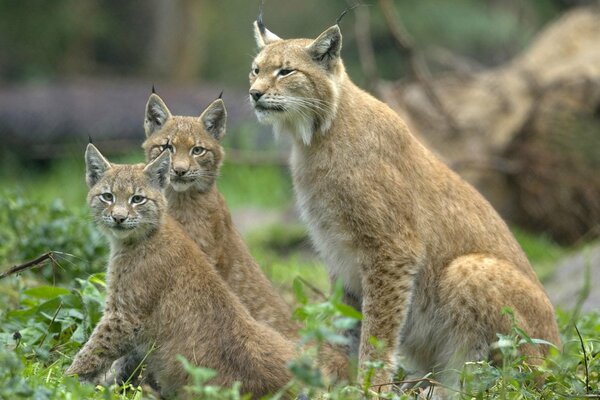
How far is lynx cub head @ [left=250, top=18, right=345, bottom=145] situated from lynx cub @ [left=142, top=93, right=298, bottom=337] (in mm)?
532

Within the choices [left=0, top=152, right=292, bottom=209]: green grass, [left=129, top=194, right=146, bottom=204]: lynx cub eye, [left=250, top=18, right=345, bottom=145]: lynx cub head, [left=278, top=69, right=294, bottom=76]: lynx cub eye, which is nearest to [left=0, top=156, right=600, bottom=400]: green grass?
[left=129, top=194, right=146, bottom=204]: lynx cub eye

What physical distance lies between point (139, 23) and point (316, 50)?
51.8 ft

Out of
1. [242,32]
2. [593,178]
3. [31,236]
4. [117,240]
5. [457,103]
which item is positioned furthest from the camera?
[242,32]

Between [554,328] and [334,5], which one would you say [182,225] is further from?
[334,5]

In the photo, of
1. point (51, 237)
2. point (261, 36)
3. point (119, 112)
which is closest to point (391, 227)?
point (261, 36)

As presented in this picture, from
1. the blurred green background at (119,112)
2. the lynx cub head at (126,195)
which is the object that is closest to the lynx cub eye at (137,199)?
the lynx cub head at (126,195)

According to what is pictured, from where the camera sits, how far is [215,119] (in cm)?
682

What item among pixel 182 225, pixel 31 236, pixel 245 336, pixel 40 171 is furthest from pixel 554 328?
pixel 40 171

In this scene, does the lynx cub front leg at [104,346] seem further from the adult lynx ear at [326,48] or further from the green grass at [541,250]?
the green grass at [541,250]

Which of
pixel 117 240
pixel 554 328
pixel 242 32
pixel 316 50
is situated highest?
pixel 242 32

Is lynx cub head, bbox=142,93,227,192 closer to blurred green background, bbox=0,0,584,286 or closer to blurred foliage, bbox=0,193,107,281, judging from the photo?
blurred foliage, bbox=0,193,107,281

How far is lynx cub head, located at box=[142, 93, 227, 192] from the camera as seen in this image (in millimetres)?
6500

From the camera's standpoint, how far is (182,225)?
646cm

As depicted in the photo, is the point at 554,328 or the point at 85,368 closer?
the point at 85,368
